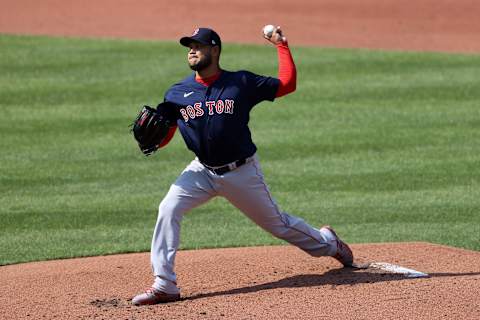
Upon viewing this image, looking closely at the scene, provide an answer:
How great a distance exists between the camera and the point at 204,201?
21.4ft

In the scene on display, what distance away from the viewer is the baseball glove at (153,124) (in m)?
6.43

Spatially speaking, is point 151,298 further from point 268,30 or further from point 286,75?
point 268,30

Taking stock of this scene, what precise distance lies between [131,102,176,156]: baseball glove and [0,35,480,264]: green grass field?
185 cm

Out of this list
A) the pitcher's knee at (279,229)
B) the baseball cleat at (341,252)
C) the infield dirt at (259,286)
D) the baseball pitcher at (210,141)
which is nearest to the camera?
the infield dirt at (259,286)

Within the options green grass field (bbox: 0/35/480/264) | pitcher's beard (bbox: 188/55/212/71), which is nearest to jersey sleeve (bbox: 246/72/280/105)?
pitcher's beard (bbox: 188/55/212/71)

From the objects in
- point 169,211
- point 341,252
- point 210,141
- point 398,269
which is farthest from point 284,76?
point 398,269

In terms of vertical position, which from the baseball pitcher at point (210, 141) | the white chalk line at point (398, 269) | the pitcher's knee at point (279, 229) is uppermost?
the baseball pitcher at point (210, 141)

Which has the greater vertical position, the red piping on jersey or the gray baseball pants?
the red piping on jersey

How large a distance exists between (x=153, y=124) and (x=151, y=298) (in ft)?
3.92

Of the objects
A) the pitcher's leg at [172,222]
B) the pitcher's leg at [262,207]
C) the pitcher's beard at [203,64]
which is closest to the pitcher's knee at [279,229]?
the pitcher's leg at [262,207]

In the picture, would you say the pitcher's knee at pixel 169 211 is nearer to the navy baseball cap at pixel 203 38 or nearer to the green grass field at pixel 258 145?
the navy baseball cap at pixel 203 38

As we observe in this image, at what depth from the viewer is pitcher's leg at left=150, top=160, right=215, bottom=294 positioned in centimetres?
623

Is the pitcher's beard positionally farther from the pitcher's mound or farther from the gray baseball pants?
the pitcher's mound

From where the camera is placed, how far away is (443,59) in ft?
49.4
